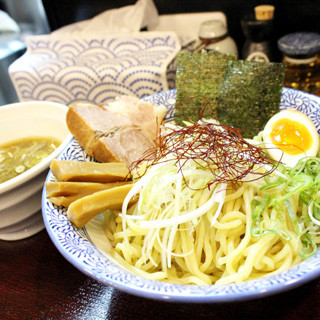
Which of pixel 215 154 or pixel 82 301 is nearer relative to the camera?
pixel 82 301

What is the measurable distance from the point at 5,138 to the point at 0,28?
75.0 inches

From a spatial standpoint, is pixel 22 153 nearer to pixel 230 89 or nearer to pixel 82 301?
pixel 82 301

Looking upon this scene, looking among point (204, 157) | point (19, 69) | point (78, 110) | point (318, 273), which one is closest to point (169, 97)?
point (78, 110)

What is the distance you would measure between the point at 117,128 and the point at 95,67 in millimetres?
1437

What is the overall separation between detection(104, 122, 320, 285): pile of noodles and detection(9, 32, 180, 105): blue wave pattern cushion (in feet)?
5.18

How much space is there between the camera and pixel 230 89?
178 cm

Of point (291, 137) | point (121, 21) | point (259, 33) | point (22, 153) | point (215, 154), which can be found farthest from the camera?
point (121, 21)

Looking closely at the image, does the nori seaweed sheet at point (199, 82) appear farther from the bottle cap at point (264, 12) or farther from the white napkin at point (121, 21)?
the white napkin at point (121, 21)

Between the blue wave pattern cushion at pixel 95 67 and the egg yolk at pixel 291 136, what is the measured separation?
52.6 inches

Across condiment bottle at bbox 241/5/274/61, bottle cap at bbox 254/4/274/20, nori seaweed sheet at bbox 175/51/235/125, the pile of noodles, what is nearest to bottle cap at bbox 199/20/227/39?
condiment bottle at bbox 241/5/274/61

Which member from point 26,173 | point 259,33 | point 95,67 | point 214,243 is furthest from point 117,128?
point 259,33

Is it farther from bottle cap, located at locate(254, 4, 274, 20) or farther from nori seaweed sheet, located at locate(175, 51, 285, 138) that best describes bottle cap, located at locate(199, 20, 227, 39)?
nori seaweed sheet, located at locate(175, 51, 285, 138)

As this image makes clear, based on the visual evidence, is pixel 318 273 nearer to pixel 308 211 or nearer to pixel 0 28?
pixel 308 211

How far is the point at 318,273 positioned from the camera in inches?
34.5
